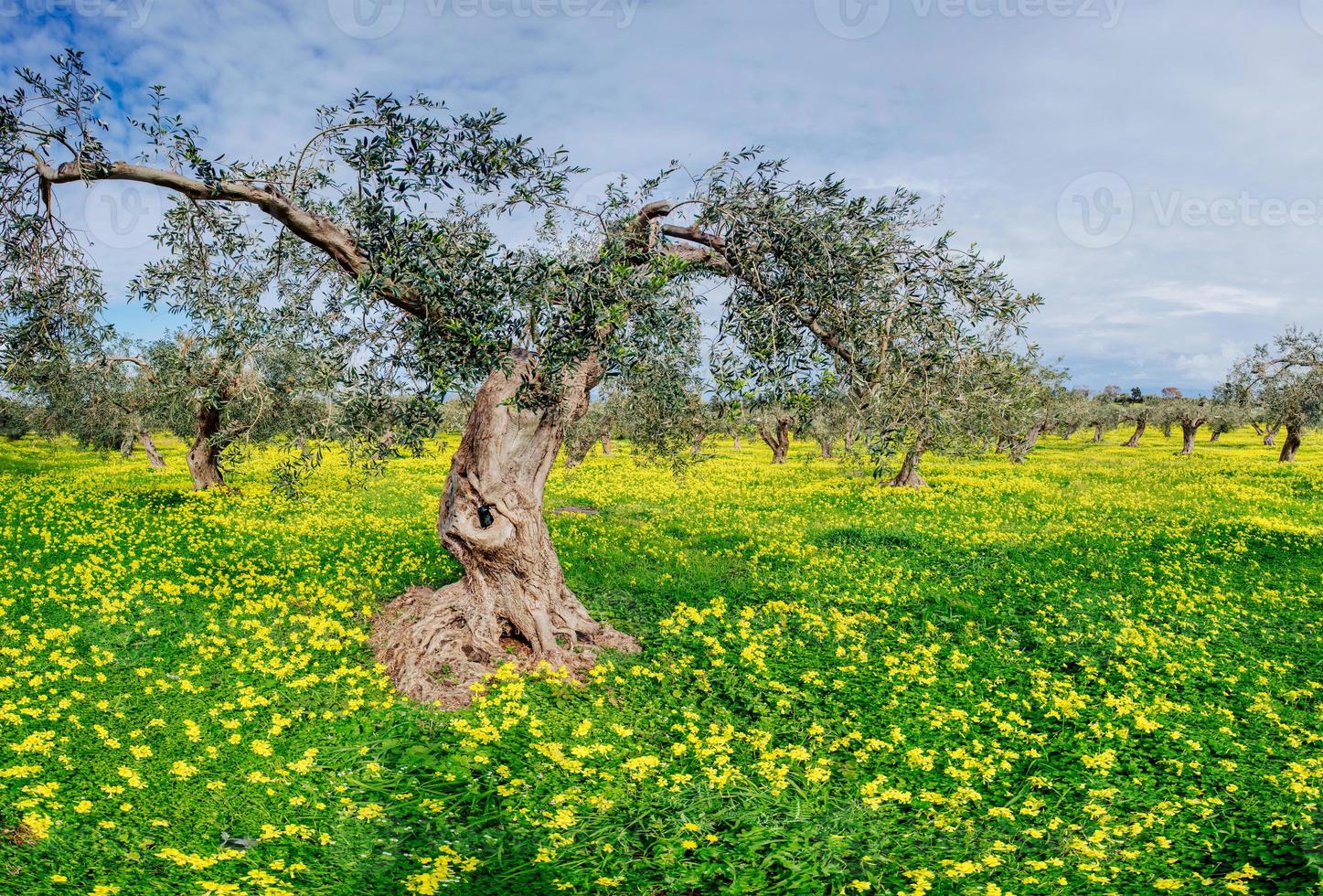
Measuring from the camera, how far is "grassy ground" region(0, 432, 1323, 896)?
7129mm

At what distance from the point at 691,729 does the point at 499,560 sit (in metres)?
4.46

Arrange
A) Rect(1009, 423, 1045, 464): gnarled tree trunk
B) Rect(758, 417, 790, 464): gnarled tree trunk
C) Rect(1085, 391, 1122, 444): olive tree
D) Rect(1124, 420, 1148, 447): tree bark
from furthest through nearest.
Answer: Rect(1085, 391, 1122, 444): olive tree < Rect(1124, 420, 1148, 447): tree bark < Rect(758, 417, 790, 464): gnarled tree trunk < Rect(1009, 423, 1045, 464): gnarled tree trunk

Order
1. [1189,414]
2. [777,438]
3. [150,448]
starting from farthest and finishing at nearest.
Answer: [1189,414] → [777,438] → [150,448]

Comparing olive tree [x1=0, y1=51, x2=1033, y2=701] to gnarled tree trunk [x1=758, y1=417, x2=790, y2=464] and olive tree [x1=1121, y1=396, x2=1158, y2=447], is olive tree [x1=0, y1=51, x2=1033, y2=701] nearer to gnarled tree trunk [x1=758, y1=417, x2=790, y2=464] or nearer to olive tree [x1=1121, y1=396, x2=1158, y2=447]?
gnarled tree trunk [x1=758, y1=417, x2=790, y2=464]

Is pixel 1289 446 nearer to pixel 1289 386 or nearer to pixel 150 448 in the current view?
pixel 1289 386

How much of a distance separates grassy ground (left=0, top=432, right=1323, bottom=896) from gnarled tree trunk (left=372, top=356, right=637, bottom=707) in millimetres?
860

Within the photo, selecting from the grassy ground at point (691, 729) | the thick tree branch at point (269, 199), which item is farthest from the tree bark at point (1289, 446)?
the thick tree branch at point (269, 199)

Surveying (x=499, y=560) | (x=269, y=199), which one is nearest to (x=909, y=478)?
(x=499, y=560)

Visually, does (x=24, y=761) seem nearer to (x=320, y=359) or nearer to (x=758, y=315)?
(x=320, y=359)

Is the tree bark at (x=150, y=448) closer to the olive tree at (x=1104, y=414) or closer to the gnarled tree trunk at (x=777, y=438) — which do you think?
the gnarled tree trunk at (x=777, y=438)

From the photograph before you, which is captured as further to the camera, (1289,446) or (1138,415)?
(1138,415)

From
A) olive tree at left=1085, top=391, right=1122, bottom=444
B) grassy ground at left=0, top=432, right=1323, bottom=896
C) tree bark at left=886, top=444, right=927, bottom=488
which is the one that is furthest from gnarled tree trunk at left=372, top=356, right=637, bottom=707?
olive tree at left=1085, top=391, right=1122, bottom=444

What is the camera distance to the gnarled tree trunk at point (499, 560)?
38.5ft

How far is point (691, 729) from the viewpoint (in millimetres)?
9883
